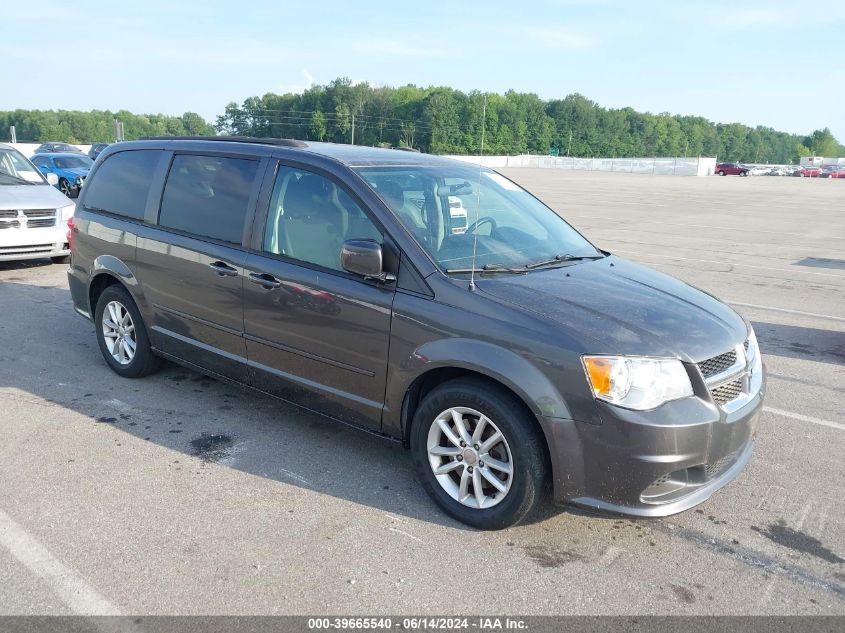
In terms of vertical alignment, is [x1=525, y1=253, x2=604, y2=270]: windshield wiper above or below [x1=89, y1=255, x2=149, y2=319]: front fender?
above

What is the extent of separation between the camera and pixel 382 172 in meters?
4.13

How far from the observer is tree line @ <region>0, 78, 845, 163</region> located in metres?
39.4

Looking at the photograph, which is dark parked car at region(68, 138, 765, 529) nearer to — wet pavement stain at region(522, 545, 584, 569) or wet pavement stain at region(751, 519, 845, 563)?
wet pavement stain at region(522, 545, 584, 569)

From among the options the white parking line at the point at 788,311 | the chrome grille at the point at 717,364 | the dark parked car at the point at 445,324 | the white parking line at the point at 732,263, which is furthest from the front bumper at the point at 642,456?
the white parking line at the point at 732,263

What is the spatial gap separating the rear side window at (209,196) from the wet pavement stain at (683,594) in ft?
10.1

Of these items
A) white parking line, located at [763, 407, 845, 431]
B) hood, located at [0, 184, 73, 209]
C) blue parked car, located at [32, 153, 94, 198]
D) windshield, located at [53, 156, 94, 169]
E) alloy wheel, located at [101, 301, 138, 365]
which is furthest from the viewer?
windshield, located at [53, 156, 94, 169]

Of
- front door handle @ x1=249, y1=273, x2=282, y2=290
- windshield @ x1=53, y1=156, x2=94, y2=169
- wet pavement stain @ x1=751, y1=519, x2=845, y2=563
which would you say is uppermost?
windshield @ x1=53, y1=156, x2=94, y2=169

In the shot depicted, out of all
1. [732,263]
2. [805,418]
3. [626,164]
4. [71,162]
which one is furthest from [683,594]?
[626,164]

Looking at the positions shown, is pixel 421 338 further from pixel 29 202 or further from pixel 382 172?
pixel 29 202

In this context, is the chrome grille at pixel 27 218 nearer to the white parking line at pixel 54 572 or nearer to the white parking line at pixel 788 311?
the white parking line at pixel 54 572

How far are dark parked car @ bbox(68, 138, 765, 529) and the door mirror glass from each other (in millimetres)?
12

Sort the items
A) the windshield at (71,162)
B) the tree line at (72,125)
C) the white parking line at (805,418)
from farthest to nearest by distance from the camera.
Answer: the tree line at (72,125)
the windshield at (71,162)
the white parking line at (805,418)

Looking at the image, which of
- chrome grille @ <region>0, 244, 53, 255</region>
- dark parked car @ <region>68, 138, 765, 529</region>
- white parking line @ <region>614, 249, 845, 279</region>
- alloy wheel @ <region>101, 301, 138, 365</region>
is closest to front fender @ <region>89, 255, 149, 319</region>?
dark parked car @ <region>68, 138, 765, 529</region>

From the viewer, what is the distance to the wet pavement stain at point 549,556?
3197mm
